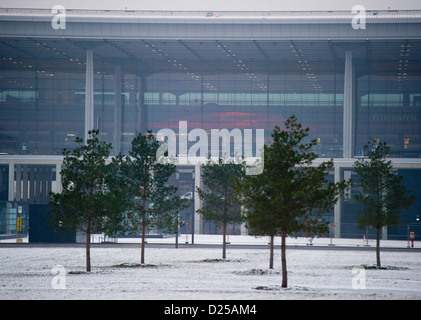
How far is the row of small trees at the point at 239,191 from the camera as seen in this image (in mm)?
26672

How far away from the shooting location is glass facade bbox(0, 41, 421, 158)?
3430 inches

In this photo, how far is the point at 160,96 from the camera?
89.0 meters

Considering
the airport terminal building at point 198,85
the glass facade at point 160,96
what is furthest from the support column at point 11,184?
the glass facade at point 160,96

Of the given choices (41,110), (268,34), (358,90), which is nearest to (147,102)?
(41,110)

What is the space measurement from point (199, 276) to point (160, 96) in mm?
59465

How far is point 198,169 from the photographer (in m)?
80.2

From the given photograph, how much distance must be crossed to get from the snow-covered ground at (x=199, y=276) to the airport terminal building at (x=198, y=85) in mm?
31131

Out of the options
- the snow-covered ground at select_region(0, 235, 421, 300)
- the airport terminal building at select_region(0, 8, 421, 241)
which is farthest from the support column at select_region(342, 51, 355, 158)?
the snow-covered ground at select_region(0, 235, 421, 300)

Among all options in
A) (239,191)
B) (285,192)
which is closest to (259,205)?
(285,192)

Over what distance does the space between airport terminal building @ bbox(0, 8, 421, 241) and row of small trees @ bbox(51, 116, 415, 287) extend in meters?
35.2

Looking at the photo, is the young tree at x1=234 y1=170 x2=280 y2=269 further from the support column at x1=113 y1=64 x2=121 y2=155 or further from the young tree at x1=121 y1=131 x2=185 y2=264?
the support column at x1=113 y1=64 x2=121 y2=155

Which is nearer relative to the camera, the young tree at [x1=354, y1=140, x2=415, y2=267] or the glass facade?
the young tree at [x1=354, y1=140, x2=415, y2=267]

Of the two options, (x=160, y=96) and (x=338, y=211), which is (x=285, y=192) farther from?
(x=160, y=96)
